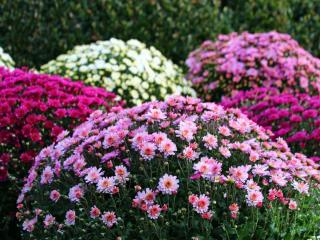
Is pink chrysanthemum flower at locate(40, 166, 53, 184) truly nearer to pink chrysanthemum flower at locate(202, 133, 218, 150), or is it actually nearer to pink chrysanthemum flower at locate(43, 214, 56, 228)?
pink chrysanthemum flower at locate(43, 214, 56, 228)

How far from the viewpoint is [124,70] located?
267 inches

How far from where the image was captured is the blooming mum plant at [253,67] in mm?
7035

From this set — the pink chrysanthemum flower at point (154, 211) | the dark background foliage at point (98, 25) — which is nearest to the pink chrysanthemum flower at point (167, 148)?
the pink chrysanthemum flower at point (154, 211)

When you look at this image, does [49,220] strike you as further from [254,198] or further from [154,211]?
[254,198]

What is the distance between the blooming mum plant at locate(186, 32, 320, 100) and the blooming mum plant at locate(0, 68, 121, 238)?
2.43m

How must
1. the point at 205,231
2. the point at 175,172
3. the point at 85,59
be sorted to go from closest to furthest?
the point at 205,231, the point at 175,172, the point at 85,59

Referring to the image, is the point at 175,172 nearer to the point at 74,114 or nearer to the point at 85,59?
the point at 74,114

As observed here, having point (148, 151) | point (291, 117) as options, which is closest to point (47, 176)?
point (148, 151)

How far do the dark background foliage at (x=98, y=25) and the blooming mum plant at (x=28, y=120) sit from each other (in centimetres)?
286

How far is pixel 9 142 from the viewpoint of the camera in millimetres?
4660

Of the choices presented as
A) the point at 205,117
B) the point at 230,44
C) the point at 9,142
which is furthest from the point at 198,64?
the point at 205,117

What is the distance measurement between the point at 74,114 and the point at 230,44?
3.14 meters

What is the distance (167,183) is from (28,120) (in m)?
1.70

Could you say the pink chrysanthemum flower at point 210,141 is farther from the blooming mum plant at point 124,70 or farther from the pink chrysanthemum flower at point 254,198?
the blooming mum plant at point 124,70
